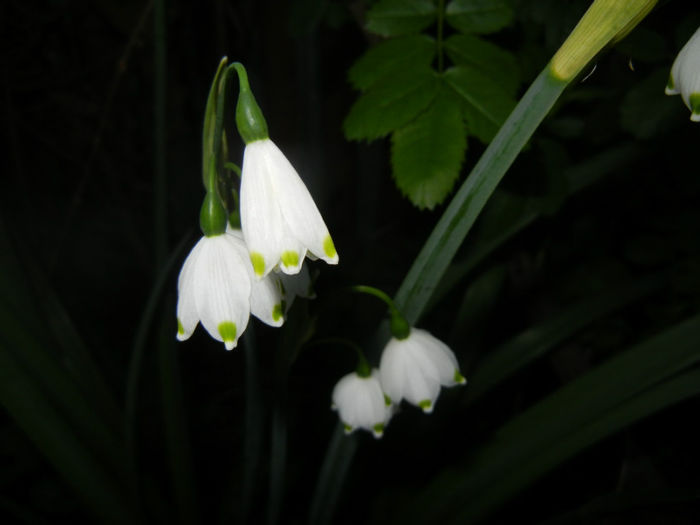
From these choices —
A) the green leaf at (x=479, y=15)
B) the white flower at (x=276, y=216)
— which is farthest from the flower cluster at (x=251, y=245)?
the green leaf at (x=479, y=15)

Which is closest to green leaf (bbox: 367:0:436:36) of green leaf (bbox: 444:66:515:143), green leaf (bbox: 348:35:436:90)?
green leaf (bbox: 348:35:436:90)

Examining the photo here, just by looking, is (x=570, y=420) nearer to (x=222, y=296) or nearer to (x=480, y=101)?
(x=480, y=101)

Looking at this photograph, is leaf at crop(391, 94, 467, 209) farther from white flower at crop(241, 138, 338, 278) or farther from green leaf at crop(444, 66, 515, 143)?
white flower at crop(241, 138, 338, 278)

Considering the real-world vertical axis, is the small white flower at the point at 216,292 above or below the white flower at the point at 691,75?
below

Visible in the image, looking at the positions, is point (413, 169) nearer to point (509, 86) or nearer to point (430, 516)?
point (509, 86)

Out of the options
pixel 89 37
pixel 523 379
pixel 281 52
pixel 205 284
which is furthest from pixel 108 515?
pixel 89 37

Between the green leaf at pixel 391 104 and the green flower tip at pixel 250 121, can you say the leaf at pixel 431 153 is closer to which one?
the green leaf at pixel 391 104

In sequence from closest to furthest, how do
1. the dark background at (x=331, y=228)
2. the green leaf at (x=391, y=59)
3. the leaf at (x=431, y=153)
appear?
the leaf at (x=431, y=153) < the green leaf at (x=391, y=59) < the dark background at (x=331, y=228)
